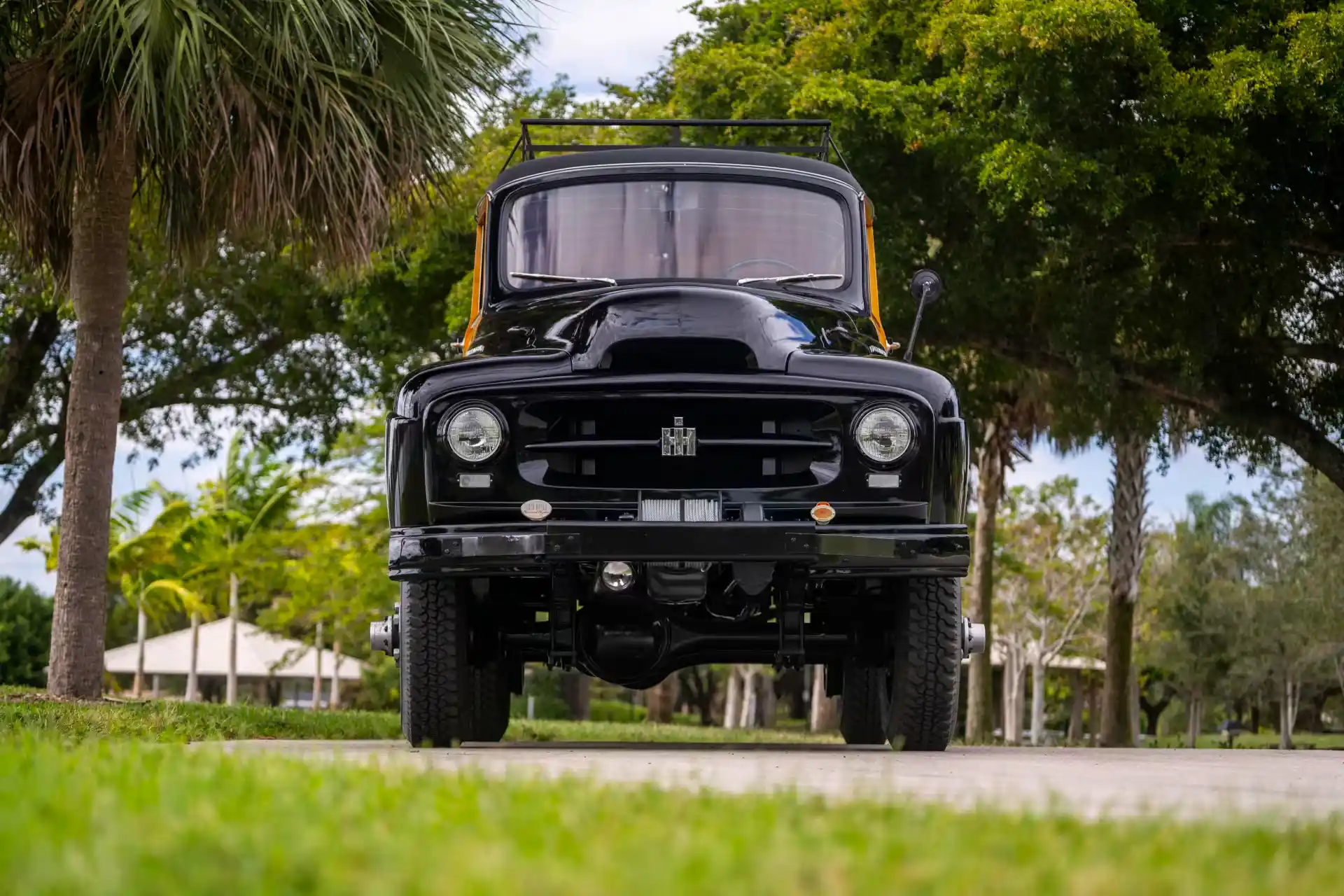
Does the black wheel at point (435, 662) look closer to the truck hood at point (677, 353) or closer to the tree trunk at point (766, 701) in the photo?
the truck hood at point (677, 353)

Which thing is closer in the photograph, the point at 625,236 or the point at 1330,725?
the point at 625,236

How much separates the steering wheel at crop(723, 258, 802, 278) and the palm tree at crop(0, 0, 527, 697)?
12.5ft

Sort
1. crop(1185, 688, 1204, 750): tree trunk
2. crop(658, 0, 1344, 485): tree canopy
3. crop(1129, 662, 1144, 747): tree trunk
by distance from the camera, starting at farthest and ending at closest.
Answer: crop(1185, 688, 1204, 750): tree trunk
crop(1129, 662, 1144, 747): tree trunk
crop(658, 0, 1344, 485): tree canopy

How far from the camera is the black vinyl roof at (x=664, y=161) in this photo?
8078 millimetres

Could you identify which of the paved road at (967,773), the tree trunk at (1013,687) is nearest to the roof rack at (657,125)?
the paved road at (967,773)

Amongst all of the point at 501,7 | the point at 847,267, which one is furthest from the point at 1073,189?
the point at 847,267

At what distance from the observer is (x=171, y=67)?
32.8ft

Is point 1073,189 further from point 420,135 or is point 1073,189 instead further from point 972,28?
point 420,135

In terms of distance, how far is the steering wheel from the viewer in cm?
784

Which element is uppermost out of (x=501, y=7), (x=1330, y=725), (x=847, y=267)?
(x=501, y=7)

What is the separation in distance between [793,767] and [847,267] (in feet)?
10.6

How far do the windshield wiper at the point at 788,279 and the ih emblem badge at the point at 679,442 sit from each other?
1.59 m

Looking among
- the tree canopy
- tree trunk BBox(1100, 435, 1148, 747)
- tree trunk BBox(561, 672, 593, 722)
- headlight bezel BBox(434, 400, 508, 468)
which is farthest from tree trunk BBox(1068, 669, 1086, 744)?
headlight bezel BBox(434, 400, 508, 468)

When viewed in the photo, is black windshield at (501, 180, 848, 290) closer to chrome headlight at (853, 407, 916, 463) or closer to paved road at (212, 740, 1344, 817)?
chrome headlight at (853, 407, 916, 463)
